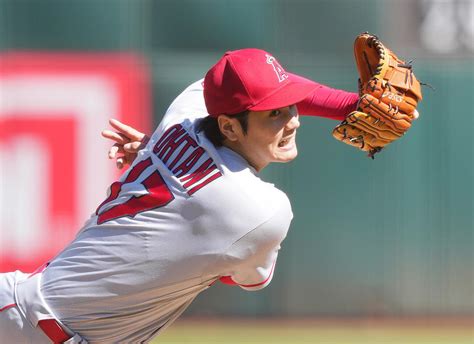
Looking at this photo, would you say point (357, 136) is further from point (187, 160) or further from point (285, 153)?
point (187, 160)

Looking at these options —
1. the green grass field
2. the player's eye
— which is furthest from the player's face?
the green grass field

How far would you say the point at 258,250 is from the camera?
7.87 ft

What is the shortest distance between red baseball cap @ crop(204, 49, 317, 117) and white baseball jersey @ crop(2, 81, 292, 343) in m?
0.12

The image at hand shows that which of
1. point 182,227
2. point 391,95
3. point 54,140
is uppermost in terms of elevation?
point 391,95

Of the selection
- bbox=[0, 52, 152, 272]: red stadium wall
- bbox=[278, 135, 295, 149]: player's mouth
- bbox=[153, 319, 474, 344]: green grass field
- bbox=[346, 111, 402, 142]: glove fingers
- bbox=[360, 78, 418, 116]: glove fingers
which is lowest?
bbox=[153, 319, 474, 344]: green grass field

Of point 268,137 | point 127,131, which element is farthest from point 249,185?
point 127,131

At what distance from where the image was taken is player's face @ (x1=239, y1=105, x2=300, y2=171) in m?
2.43

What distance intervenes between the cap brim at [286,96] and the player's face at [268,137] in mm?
48

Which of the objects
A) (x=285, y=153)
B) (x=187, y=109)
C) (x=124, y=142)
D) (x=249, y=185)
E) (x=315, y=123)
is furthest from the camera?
(x=315, y=123)

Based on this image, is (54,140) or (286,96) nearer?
(286,96)

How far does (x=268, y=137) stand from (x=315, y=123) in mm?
3362

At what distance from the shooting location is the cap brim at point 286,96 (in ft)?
7.79

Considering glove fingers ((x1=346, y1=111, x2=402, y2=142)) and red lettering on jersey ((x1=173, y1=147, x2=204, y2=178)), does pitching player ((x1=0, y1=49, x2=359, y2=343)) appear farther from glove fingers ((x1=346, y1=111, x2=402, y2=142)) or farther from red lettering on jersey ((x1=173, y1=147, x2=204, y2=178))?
glove fingers ((x1=346, y1=111, x2=402, y2=142))

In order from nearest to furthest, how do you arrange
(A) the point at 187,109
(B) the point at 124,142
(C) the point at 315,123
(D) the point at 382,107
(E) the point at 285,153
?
(E) the point at 285,153
(D) the point at 382,107
(A) the point at 187,109
(B) the point at 124,142
(C) the point at 315,123
